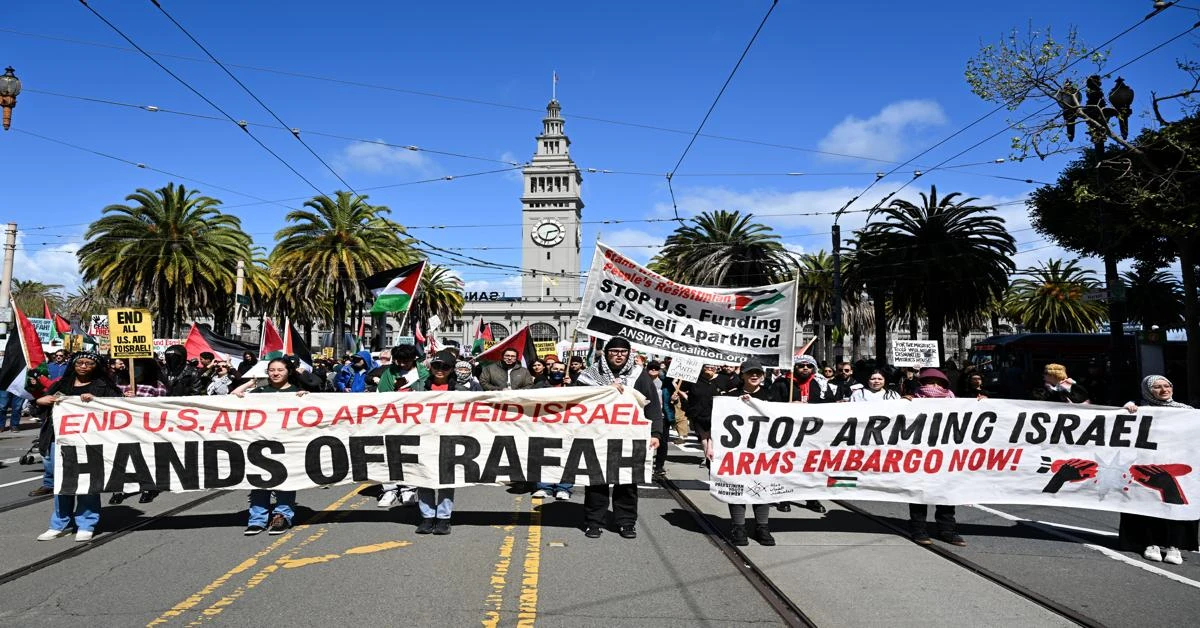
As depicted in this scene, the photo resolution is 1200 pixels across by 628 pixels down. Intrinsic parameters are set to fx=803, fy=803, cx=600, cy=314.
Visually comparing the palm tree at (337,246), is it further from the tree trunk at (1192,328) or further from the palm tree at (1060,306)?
the palm tree at (1060,306)

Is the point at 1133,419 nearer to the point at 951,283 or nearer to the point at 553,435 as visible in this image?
the point at 553,435

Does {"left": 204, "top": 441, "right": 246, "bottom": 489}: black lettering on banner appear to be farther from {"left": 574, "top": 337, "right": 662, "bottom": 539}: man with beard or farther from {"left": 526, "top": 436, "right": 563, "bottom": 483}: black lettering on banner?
{"left": 574, "top": 337, "right": 662, "bottom": 539}: man with beard

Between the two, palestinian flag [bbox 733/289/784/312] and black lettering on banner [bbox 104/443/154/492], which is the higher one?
palestinian flag [bbox 733/289/784/312]

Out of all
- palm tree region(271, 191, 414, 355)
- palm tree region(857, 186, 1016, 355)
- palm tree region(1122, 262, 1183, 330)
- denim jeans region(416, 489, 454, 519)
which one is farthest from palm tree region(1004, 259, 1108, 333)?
denim jeans region(416, 489, 454, 519)

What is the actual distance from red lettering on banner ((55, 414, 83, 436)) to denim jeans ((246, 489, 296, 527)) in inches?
62.8

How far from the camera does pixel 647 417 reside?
7.40 metres

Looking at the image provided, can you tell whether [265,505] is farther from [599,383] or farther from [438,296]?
[438,296]

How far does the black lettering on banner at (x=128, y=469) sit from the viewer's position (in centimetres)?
692

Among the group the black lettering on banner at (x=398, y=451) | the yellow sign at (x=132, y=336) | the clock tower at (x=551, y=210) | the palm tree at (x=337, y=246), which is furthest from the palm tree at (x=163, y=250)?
the clock tower at (x=551, y=210)

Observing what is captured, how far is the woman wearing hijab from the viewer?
6410 mm

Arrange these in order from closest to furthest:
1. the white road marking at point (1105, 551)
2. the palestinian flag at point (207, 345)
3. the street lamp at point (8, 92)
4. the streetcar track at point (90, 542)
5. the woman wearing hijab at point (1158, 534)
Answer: the streetcar track at point (90, 542) → the white road marking at point (1105, 551) → the woman wearing hijab at point (1158, 534) → the street lamp at point (8, 92) → the palestinian flag at point (207, 345)

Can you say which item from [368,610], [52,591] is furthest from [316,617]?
[52,591]

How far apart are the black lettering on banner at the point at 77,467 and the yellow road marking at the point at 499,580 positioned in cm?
350

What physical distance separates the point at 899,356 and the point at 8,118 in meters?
18.1
